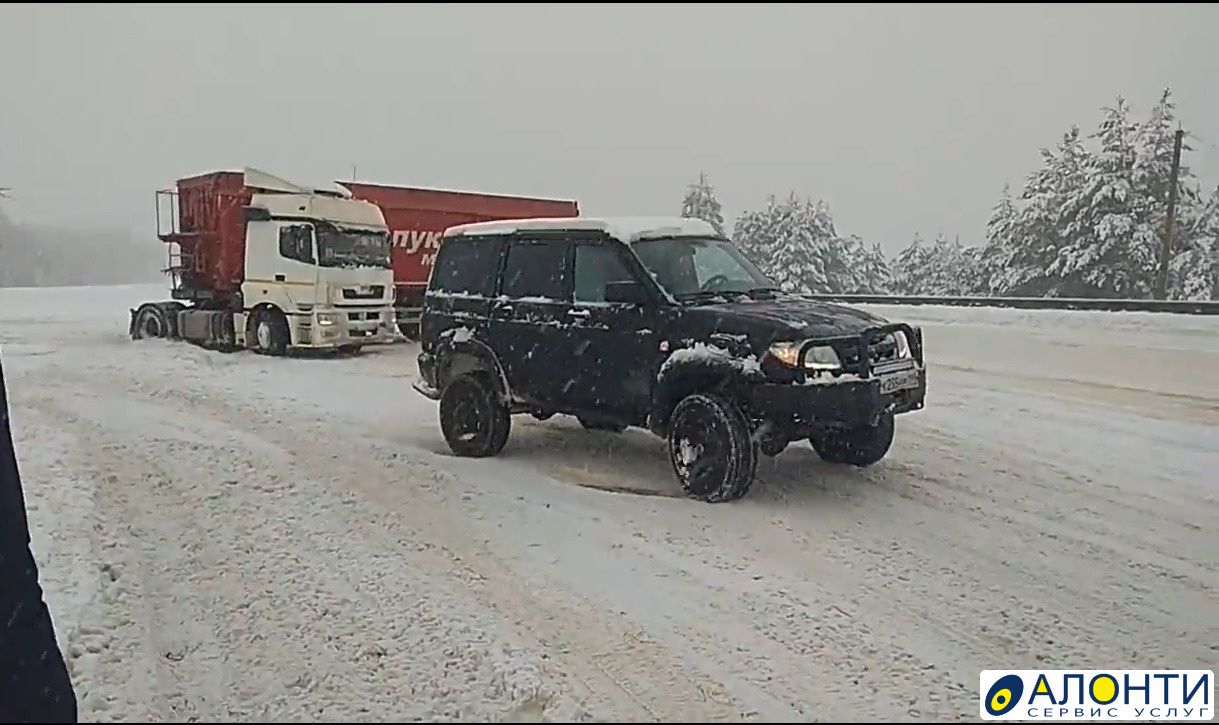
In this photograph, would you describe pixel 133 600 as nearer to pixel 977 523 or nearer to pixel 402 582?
pixel 402 582

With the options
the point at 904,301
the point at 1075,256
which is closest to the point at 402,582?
the point at 1075,256

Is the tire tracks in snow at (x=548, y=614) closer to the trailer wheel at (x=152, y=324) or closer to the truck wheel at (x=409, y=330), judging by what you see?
the truck wheel at (x=409, y=330)

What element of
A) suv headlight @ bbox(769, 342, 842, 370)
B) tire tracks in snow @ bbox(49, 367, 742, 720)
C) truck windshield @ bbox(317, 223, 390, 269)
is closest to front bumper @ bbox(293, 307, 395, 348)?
truck windshield @ bbox(317, 223, 390, 269)

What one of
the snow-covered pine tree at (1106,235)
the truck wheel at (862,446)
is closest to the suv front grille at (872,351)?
the truck wheel at (862,446)

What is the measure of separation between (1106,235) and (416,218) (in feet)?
41.9

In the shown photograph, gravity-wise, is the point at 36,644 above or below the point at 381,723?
above

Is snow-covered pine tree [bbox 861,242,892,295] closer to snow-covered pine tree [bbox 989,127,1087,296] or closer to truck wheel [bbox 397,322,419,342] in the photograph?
snow-covered pine tree [bbox 989,127,1087,296]

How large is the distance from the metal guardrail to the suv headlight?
192 inches

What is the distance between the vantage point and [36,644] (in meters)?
2.14

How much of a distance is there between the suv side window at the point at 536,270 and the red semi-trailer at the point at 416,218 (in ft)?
34.6

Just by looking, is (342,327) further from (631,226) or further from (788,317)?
(788,317)

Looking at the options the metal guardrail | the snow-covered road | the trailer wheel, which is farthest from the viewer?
the trailer wheel

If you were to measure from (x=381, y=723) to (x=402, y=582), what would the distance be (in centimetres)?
145

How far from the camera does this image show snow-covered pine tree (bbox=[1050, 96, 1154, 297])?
15438 millimetres
